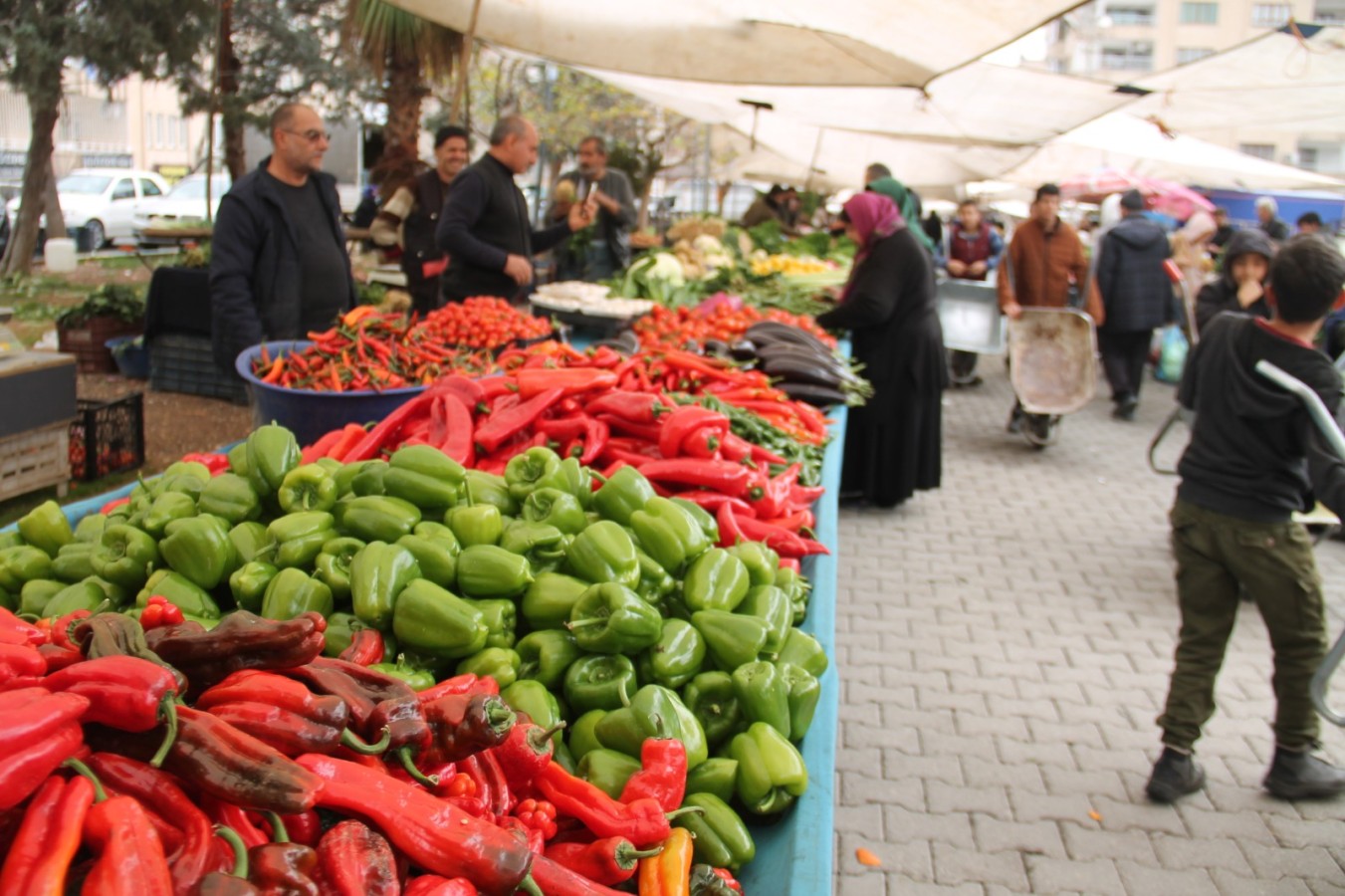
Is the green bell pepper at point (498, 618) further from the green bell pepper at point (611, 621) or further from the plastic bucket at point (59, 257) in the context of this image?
the plastic bucket at point (59, 257)

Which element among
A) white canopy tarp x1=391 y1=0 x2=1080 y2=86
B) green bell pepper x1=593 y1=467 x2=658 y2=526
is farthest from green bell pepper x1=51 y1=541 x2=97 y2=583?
white canopy tarp x1=391 y1=0 x2=1080 y2=86

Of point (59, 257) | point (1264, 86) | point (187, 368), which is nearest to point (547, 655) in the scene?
point (187, 368)

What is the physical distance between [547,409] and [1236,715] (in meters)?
3.55

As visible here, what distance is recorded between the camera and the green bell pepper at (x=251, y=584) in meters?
2.23

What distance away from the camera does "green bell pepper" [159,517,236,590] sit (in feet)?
7.34

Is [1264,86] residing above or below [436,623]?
above

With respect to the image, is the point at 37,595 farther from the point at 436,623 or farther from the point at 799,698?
the point at 799,698

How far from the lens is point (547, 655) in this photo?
2.22m

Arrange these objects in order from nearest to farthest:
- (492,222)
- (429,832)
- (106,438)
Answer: (429,832) → (492,222) → (106,438)

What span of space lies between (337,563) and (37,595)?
2.26 ft

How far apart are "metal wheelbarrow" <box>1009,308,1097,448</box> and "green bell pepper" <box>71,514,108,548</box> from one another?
27.4ft

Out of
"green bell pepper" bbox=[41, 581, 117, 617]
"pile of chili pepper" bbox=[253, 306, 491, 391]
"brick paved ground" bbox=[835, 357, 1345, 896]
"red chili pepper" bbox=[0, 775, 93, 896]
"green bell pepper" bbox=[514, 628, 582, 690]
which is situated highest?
"pile of chili pepper" bbox=[253, 306, 491, 391]

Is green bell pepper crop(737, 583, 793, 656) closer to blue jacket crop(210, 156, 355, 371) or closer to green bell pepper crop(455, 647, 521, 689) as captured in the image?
green bell pepper crop(455, 647, 521, 689)

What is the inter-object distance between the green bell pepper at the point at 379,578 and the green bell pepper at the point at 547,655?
0.14 metres
